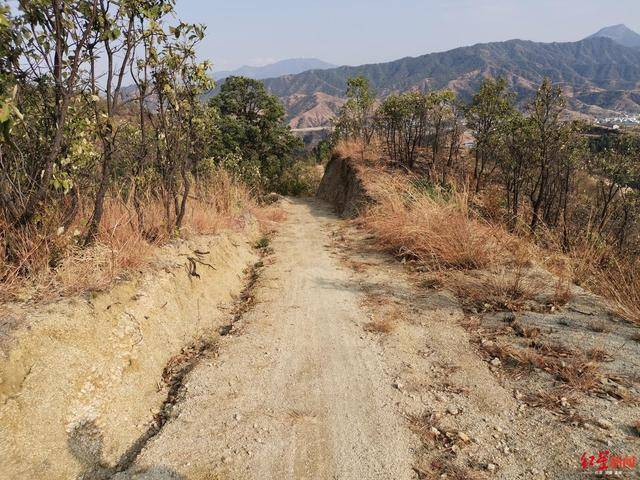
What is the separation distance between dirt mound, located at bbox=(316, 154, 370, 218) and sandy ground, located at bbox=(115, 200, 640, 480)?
6.07 metres

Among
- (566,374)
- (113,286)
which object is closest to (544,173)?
(566,374)

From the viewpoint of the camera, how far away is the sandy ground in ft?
7.98

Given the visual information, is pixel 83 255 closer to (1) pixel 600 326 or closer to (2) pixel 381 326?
(2) pixel 381 326

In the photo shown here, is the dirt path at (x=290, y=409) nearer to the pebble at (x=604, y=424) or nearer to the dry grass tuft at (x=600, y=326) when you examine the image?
the pebble at (x=604, y=424)

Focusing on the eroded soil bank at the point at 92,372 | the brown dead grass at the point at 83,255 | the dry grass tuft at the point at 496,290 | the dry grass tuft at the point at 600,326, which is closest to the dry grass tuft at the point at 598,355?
the dry grass tuft at the point at 600,326

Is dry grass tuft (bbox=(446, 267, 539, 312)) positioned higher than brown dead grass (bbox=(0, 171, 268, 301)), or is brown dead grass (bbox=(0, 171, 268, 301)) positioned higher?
brown dead grass (bbox=(0, 171, 268, 301))

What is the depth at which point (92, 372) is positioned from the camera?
9.29ft

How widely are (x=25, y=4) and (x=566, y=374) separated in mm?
5149

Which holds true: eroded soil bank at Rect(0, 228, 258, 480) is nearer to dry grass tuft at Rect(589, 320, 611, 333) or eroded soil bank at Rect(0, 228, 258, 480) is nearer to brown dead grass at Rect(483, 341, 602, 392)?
brown dead grass at Rect(483, 341, 602, 392)

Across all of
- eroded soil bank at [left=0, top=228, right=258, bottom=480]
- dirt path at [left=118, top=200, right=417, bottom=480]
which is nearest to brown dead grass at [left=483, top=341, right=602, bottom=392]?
dirt path at [left=118, top=200, right=417, bottom=480]

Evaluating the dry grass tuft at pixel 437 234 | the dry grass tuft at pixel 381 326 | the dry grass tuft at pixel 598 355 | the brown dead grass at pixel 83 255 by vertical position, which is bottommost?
the dry grass tuft at pixel 381 326

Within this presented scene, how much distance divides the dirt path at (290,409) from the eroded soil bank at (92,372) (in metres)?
0.28

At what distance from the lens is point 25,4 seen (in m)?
3.13

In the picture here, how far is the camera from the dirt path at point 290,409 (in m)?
2.47
